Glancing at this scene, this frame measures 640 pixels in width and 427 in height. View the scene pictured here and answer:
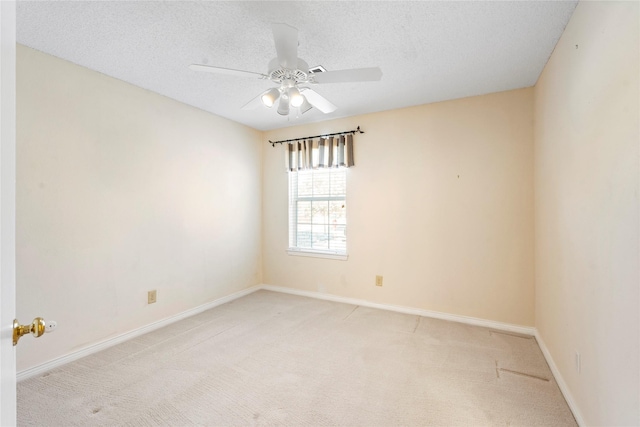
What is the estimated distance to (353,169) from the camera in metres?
3.80

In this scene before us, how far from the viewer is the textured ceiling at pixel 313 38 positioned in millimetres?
1775

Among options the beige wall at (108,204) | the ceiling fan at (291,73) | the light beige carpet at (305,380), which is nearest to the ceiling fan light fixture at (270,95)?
the ceiling fan at (291,73)

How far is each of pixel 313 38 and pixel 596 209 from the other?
2.01 m

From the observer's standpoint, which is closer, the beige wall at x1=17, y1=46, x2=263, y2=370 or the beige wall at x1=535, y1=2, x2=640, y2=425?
the beige wall at x1=535, y1=2, x2=640, y2=425

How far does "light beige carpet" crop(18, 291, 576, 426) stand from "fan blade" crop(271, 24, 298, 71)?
2.14 metres

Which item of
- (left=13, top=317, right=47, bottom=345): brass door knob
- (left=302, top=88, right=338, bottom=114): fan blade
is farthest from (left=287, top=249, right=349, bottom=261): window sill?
(left=13, top=317, right=47, bottom=345): brass door knob

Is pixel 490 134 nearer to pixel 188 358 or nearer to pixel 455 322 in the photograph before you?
pixel 455 322

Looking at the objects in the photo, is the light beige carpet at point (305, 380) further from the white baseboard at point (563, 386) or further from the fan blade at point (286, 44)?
the fan blade at point (286, 44)

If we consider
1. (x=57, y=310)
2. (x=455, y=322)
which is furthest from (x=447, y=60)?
(x=57, y=310)

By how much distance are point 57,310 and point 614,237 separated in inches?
144

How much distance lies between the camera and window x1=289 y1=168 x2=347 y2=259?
12.9ft

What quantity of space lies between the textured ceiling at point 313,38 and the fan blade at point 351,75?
34cm
